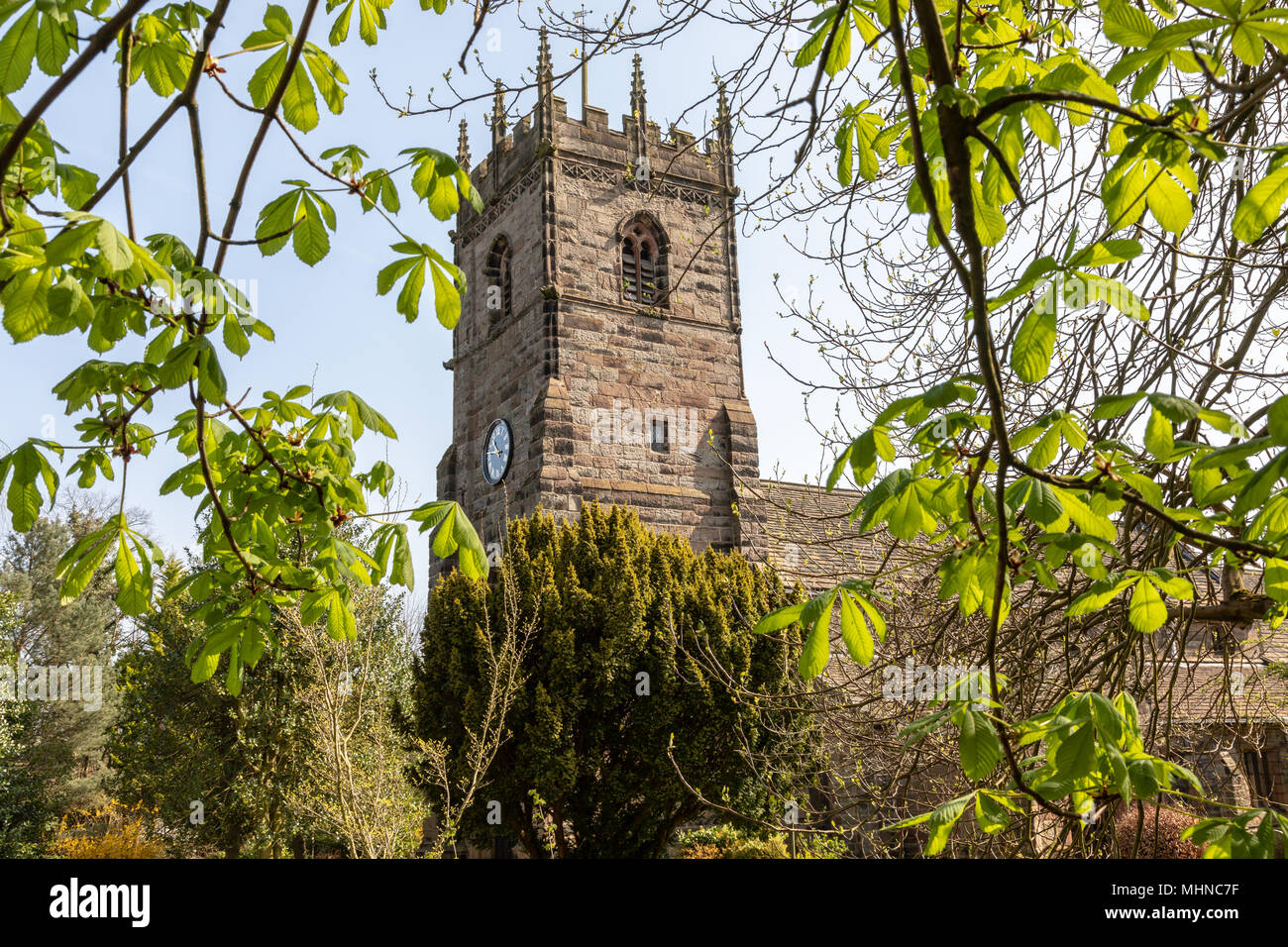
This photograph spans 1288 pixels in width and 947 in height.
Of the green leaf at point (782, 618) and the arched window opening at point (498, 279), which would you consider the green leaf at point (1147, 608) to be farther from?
the arched window opening at point (498, 279)

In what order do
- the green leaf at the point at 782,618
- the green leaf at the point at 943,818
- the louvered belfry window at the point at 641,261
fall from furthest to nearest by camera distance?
1. the louvered belfry window at the point at 641,261
2. the green leaf at the point at 782,618
3. the green leaf at the point at 943,818

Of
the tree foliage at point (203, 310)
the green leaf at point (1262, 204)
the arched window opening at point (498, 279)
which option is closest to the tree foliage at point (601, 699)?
the arched window opening at point (498, 279)

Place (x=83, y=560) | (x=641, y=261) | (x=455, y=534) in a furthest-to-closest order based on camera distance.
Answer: (x=641, y=261)
(x=83, y=560)
(x=455, y=534)

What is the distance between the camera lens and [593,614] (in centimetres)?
1334

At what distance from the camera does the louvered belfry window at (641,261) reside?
17.1 meters

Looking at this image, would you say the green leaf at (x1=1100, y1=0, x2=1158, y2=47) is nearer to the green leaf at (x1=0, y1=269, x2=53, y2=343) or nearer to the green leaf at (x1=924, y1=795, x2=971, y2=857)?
the green leaf at (x1=924, y1=795, x2=971, y2=857)

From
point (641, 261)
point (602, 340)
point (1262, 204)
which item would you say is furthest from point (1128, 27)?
point (641, 261)

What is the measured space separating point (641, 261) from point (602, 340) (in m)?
1.80

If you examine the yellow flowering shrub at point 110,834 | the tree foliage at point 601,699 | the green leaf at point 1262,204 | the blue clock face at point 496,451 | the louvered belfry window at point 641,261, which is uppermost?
the louvered belfry window at point 641,261

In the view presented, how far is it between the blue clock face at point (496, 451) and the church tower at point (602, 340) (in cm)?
4

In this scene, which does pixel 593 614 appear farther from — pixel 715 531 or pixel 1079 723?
pixel 1079 723

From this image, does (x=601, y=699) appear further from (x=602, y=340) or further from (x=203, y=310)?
(x=203, y=310)

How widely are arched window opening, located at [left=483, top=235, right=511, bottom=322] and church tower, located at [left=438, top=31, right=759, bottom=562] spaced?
34 millimetres

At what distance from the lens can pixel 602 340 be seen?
16625mm
